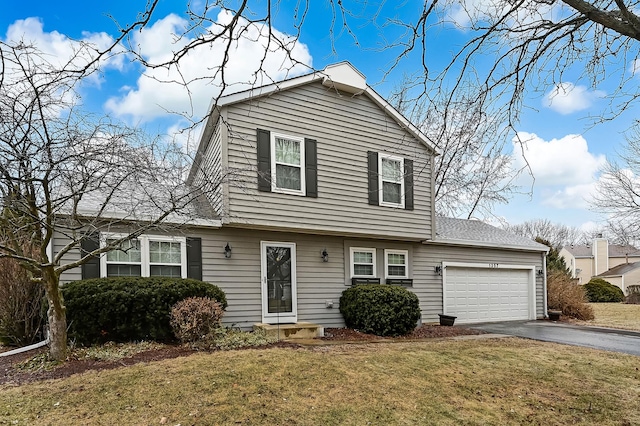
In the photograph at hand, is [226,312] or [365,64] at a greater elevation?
[365,64]

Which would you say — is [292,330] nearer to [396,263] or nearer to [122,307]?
[122,307]

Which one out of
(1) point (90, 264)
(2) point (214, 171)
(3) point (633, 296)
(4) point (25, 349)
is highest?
(2) point (214, 171)

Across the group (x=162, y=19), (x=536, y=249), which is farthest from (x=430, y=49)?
(x=536, y=249)

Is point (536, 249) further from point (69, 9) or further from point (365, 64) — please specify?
point (69, 9)

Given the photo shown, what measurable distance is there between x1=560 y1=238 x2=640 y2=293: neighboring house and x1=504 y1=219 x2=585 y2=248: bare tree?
5.21 feet

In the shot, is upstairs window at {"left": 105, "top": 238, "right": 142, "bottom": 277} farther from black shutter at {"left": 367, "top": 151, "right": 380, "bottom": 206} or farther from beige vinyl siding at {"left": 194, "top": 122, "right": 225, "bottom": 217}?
black shutter at {"left": 367, "top": 151, "right": 380, "bottom": 206}

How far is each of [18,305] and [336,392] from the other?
263 inches

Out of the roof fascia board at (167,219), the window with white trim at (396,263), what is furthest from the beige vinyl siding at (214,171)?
the window with white trim at (396,263)

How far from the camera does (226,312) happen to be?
9.14 metres

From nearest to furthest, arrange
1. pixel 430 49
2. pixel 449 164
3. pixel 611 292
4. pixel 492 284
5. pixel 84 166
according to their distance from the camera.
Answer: pixel 430 49 → pixel 84 166 → pixel 492 284 → pixel 449 164 → pixel 611 292

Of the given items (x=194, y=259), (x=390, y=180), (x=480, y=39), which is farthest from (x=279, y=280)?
(x=480, y=39)

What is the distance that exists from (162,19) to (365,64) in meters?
2.06

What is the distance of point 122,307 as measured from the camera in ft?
23.6

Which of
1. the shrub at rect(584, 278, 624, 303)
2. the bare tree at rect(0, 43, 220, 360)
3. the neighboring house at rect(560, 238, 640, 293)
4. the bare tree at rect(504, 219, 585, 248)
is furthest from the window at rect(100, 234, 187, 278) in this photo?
the neighboring house at rect(560, 238, 640, 293)
